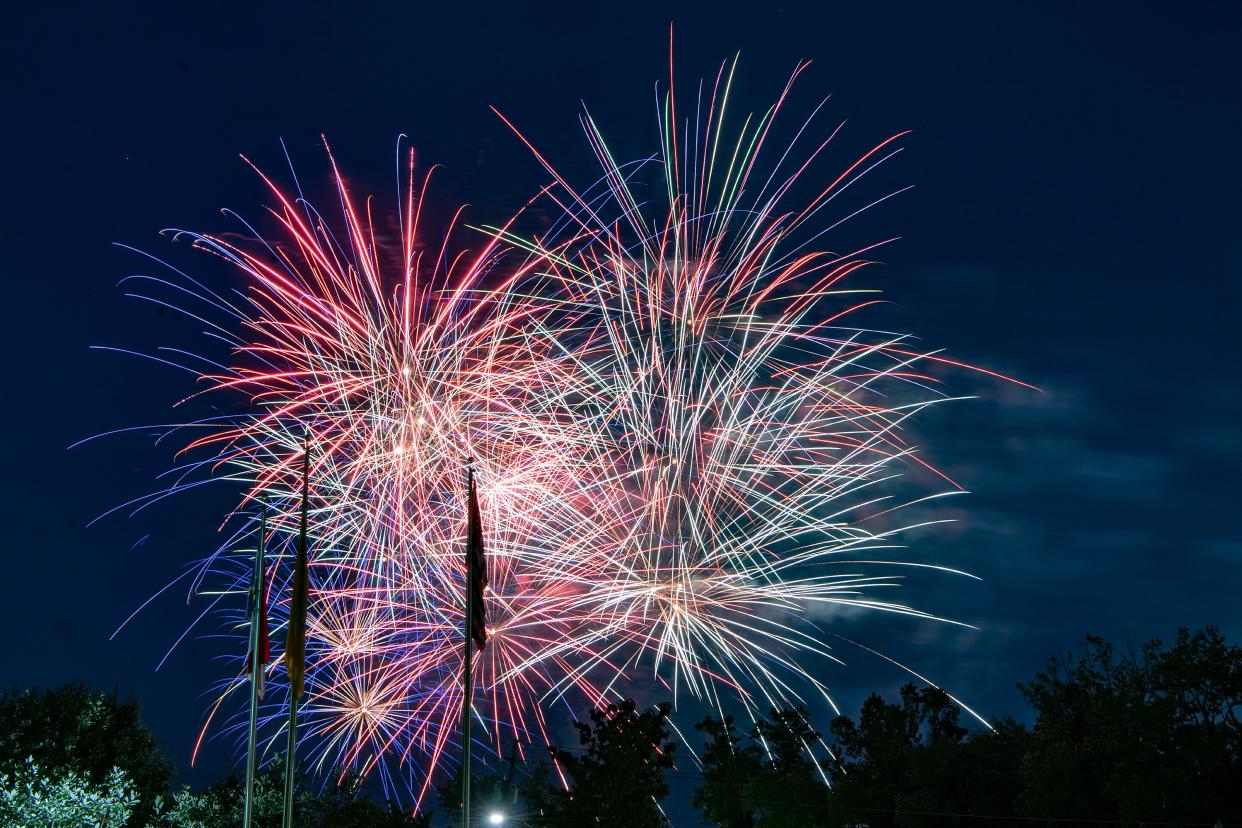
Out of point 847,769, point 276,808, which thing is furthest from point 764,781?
point 276,808

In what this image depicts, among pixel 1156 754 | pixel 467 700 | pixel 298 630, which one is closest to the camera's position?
pixel 467 700

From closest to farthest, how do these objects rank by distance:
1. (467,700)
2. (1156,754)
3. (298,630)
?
(467,700) → (298,630) → (1156,754)

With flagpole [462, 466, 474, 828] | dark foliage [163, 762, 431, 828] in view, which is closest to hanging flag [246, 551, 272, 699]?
flagpole [462, 466, 474, 828]

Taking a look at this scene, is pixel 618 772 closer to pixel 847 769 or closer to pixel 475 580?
pixel 847 769

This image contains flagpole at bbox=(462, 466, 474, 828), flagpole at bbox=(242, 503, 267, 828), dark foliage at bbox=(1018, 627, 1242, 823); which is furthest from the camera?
dark foliage at bbox=(1018, 627, 1242, 823)

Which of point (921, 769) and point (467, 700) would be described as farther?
point (921, 769)

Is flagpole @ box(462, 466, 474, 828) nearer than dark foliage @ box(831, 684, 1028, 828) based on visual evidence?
Yes

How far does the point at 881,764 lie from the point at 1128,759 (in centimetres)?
1392

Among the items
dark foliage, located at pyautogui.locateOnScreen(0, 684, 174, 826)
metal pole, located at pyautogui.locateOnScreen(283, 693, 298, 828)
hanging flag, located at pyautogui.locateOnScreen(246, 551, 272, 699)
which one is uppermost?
dark foliage, located at pyautogui.locateOnScreen(0, 684, 174, 826)

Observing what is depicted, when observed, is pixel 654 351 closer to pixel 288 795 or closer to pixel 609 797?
pixel 288 795

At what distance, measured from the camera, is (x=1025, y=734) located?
166ft

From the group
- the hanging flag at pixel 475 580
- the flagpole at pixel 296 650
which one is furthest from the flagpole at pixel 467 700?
the flagpole at pixel 296 650

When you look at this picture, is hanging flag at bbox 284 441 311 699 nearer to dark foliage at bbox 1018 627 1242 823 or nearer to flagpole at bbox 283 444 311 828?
flagpole at bbox 283 444 311 828

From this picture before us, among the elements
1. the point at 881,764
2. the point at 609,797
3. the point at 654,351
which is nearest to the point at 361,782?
the point at 609,797
